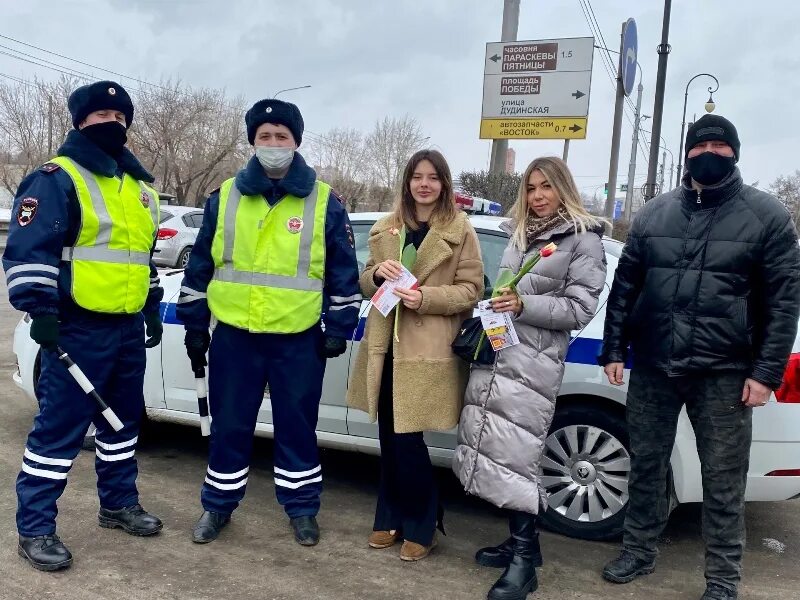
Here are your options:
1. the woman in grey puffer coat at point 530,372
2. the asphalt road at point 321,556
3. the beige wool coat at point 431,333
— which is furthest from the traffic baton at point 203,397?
the woman in grey puffer coat at point 530,372

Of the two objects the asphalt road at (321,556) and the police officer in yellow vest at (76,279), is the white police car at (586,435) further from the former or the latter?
the police officer in yellow vest at (76,279)

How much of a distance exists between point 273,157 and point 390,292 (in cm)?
81

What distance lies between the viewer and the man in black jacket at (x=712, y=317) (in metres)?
2.76

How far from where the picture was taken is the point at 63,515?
3.56m

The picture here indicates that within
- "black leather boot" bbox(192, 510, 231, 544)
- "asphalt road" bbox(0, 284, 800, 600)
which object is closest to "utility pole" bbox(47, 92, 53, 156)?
"asphalt road" bbox(0, 284, 800, 600)

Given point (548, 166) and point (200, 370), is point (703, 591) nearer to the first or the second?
point (548, 166)

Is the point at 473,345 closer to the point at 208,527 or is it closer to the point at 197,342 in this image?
the point at 197,342

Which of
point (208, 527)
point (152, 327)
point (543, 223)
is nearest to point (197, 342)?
point (152, 327)

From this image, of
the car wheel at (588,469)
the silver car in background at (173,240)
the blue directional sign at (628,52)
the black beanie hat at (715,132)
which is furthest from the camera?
the blue directional sign at (628,52)

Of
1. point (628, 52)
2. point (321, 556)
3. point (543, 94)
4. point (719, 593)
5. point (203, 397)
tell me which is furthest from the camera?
point (628, 52)

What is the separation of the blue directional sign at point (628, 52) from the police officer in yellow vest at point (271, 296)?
1465 cm

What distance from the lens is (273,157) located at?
3.24m

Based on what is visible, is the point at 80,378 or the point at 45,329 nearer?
the point at 45,329

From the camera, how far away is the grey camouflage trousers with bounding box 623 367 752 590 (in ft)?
9.41
